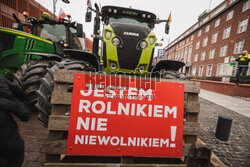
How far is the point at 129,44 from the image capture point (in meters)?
2.55

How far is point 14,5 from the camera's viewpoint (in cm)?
998

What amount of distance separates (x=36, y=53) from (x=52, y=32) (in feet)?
6.35

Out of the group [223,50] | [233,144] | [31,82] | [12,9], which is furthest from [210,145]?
[223,50]

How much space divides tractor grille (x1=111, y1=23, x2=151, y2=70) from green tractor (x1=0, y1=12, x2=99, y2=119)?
564mm

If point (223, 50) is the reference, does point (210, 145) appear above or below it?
below

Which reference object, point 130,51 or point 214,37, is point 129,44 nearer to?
point 130,51

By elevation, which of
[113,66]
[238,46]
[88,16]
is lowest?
[113,66]

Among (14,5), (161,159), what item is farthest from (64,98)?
(14,5)

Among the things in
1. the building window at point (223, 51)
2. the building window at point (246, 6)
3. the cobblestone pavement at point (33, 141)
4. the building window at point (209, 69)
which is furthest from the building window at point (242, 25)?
the cobblestone pavement at point (33, 141)

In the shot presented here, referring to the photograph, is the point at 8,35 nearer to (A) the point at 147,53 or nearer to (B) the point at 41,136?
(B) the point at 41,136

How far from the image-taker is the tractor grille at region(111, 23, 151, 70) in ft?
8.27

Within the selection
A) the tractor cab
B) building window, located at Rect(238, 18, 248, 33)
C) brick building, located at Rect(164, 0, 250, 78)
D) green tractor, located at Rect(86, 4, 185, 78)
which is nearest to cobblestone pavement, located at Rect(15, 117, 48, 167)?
green tractor, located at Rect(86, 4, 185, 78)

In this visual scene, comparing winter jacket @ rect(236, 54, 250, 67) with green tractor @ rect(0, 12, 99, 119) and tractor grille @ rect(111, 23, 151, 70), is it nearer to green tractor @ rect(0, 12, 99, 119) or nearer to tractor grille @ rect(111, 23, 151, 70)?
tractor grille @ rect(111, 23, 151, 70)

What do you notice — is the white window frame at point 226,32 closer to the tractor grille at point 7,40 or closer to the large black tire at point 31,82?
the large black tire at point 31,82
